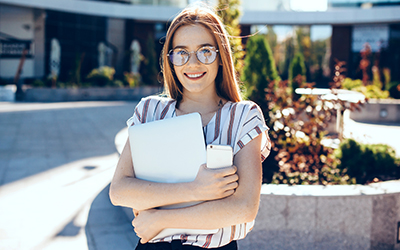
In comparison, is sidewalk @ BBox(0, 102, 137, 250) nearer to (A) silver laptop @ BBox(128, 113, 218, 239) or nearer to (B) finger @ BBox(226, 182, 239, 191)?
(A) silver laptop @ BBox(128, 113, 218, 239)

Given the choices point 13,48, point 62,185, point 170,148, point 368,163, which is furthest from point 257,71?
point 13,48

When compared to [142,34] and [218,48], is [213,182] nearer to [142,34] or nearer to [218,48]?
[218,48]

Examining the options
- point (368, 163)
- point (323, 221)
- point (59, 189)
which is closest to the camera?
point (323, 221)

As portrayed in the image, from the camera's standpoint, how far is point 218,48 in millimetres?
1550

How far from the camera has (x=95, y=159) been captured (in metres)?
6.34

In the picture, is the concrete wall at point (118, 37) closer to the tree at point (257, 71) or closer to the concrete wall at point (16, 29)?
the concrete wall at point (16, 29)

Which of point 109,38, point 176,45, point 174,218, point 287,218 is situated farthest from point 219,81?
point 109,38

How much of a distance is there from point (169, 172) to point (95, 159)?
5188 millimetres

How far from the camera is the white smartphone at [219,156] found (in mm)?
1312

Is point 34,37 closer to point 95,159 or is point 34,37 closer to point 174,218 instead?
point 95,159

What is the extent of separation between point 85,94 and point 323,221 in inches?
595

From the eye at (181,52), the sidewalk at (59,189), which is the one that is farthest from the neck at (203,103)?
the sidewalk at (59,189)

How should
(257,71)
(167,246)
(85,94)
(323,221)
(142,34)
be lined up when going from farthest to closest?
(142,34) → (85,94) → (257,71) → (323,221) → (167,246)

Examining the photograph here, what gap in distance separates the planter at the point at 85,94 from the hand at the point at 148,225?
13521mm
